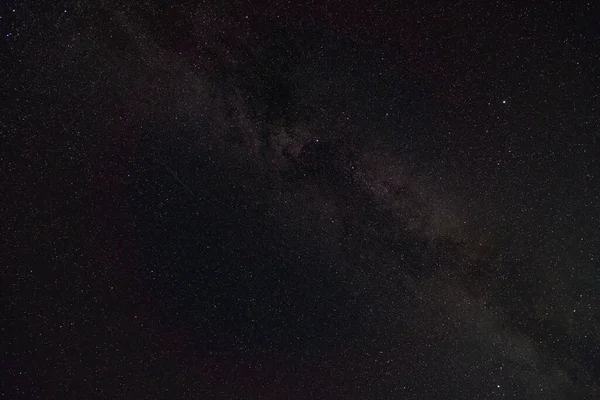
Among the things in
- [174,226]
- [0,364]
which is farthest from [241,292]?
[0,364]

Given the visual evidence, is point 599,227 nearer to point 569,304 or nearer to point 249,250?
point 569,304

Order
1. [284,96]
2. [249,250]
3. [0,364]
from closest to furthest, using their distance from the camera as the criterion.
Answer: [284,96], [249,250], [0,364]

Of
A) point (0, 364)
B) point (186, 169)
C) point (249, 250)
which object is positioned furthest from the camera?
point (0, 364)

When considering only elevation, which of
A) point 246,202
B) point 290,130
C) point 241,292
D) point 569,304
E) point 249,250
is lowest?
point 241,292

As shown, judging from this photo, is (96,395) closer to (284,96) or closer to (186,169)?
→ (186,169)

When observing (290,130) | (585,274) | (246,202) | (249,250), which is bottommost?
(249,250)

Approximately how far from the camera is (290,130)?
304 centimetres

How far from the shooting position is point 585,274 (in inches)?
135

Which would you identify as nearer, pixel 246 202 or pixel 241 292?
pixel 246 202

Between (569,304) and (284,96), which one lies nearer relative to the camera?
(284,96)

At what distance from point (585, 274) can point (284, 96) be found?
10.1 ft

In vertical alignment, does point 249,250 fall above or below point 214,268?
above

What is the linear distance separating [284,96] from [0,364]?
3778 mm

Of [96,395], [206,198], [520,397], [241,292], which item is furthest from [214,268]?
[520,397]
